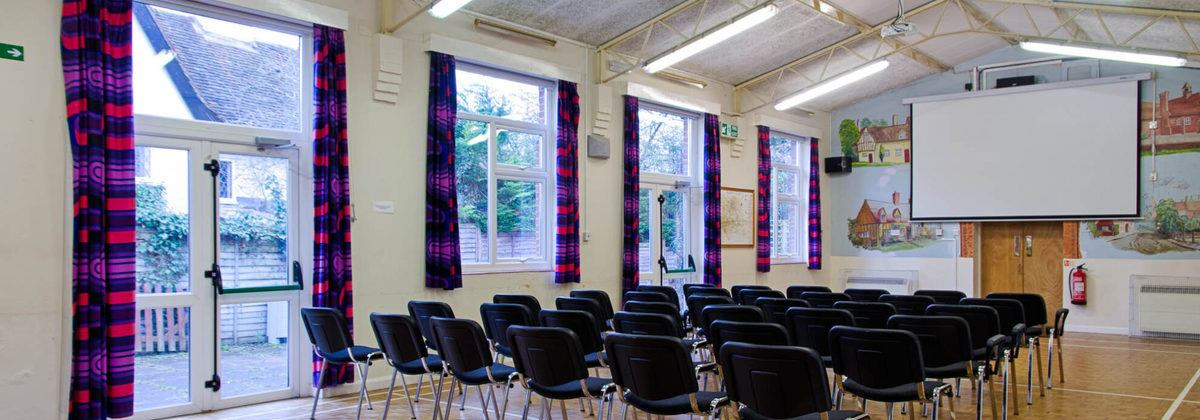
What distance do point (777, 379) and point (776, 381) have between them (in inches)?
0.5

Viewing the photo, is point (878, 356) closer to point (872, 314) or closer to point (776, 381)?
point (776, 381)

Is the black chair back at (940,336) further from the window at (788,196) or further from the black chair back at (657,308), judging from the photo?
the window at (788,196)

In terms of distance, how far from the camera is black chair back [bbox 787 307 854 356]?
16.6 feet

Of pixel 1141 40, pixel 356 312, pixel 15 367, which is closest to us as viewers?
pixel 15 367

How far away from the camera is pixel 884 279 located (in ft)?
43.2

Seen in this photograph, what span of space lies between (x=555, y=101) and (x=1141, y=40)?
751 centimetres

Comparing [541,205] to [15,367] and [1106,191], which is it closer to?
[15,367]

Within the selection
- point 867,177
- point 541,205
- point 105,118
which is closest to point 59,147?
point 105,118

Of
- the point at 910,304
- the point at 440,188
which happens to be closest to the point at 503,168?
the point at 440,188

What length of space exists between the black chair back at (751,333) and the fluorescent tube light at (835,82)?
7.02 metres

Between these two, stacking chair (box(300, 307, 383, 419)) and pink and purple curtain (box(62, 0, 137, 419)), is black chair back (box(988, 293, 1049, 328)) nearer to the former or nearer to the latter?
stacking chair (box(300, 307, 383, 419))

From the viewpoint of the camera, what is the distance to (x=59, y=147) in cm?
530

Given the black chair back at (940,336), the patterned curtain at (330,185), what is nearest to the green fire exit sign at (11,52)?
the patterned curtain at (330,185)

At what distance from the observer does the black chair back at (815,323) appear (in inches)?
200
